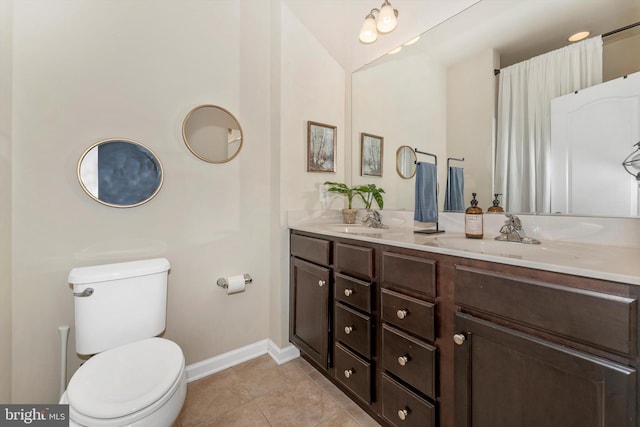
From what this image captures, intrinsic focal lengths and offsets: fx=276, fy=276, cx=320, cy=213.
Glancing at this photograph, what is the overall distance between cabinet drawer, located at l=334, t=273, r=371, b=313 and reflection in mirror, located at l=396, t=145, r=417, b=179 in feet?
2.87

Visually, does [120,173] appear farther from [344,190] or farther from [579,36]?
[579,36]

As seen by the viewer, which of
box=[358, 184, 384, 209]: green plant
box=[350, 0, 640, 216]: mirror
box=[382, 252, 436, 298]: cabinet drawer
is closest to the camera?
box=[382, 252, 436, 298]: cabinet drawer

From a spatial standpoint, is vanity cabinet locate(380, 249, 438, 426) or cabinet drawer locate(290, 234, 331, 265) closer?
vanity cabinet locate(380, 249, 438, 426)

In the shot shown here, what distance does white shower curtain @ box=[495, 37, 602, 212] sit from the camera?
1.20m

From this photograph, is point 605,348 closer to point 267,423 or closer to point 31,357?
point 267,423

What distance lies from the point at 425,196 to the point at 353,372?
1036 millimetres

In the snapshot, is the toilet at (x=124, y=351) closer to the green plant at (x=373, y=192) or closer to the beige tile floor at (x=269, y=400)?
the beige tile floor at (x=269, y=400)

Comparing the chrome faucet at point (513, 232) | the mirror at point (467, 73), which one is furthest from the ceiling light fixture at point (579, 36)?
the chrome faucet at point (513, 232)

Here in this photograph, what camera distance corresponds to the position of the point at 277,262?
6.43 ft

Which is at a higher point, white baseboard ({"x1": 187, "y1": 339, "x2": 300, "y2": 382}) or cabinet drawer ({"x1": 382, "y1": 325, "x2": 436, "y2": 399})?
cabinet drawer ({"x1": 382, "y1": 325, "x2": 436, "y2": 399})

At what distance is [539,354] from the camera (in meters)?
0.79

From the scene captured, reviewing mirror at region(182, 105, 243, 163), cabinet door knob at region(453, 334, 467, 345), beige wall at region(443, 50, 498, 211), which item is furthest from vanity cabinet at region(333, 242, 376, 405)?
mirror at region(182, 105, 243, 163)

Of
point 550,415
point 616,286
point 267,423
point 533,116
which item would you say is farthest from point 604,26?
point 267,423

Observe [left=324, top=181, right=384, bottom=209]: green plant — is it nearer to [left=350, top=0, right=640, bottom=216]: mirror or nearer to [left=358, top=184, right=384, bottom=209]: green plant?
[left=358, top=184, right=384, bottom=209]: green plant
